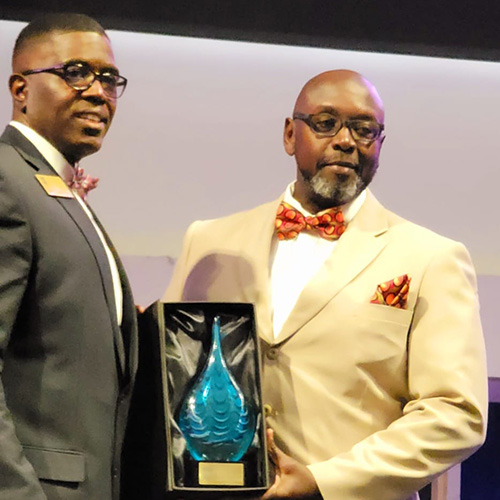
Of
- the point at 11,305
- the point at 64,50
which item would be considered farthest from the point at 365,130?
the point at 11,305

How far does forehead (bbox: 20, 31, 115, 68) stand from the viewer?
224cm

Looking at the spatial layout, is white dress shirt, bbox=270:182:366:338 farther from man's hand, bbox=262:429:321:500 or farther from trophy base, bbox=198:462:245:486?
trophy base, bbox=198:462:245:486

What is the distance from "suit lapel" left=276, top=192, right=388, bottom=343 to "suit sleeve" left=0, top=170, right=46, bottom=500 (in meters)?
0.80

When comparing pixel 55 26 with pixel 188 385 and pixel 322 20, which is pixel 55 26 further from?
pixel 322 20

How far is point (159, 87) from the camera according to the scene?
3764mm

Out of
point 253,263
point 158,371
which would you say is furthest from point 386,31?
point 158,371

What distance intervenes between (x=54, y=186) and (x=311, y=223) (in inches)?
32.0

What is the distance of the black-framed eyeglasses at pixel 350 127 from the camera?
272cm

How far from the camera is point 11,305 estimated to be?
194 centimetres

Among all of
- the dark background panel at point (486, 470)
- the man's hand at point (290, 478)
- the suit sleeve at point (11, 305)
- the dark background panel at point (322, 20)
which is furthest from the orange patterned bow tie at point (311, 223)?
the dark background panel at point (486, 470)

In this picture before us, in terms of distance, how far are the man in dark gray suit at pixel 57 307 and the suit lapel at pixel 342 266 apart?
522 mm

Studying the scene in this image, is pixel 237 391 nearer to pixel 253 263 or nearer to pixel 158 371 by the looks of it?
pixel 158 371

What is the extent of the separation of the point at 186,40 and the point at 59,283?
6.46 feet

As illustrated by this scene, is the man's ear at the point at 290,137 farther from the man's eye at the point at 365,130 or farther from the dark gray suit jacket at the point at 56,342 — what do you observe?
the dark gray suit jacket at the point at 56,342
